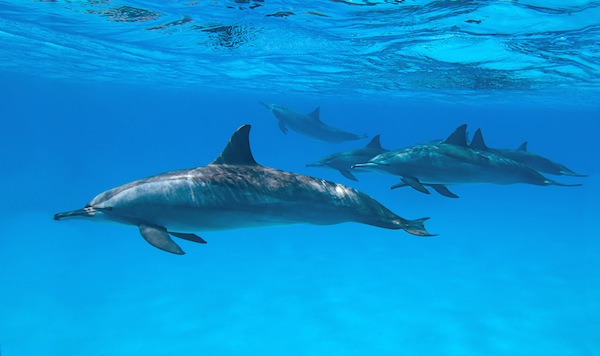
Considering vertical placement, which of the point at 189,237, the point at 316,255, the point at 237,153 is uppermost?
the point at 237,153

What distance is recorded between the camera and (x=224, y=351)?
10.3m


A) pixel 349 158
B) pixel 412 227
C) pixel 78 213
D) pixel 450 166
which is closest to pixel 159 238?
pixel 78 213

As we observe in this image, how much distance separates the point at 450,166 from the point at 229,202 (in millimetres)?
5397

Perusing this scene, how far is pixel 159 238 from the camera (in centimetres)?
586

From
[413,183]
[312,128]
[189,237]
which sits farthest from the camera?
[312,128]

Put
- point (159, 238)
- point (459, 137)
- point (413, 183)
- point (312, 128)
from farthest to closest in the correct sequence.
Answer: point (312, 128) < point (459, 137) < point (413, 183) < point (159, 238)

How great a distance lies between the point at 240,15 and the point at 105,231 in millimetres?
14947

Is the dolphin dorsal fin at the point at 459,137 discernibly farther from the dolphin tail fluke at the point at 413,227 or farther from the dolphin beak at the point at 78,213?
the dolphin beak at the point at 78,213

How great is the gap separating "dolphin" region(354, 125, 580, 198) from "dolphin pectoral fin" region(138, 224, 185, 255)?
470cm

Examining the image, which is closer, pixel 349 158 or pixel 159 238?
→ pixel 159 238

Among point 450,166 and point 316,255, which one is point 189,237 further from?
point 316,255

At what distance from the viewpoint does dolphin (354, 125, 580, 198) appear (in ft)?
30.3

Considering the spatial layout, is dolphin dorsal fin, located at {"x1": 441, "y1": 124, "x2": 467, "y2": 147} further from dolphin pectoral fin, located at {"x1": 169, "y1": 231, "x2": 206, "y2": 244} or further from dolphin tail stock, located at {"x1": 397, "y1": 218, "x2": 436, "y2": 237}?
dolphin pectoral fin, located at {"x1": 169, "y1": 231, "x2": 206, "y2": 244}

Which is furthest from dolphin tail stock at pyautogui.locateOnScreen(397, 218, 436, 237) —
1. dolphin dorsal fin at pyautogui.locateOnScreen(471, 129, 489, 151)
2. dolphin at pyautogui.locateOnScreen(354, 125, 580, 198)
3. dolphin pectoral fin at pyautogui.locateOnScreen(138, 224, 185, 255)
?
dolphin dorsal fin at pyautogui.locateOnScreen(471, 129, 489, 151)
